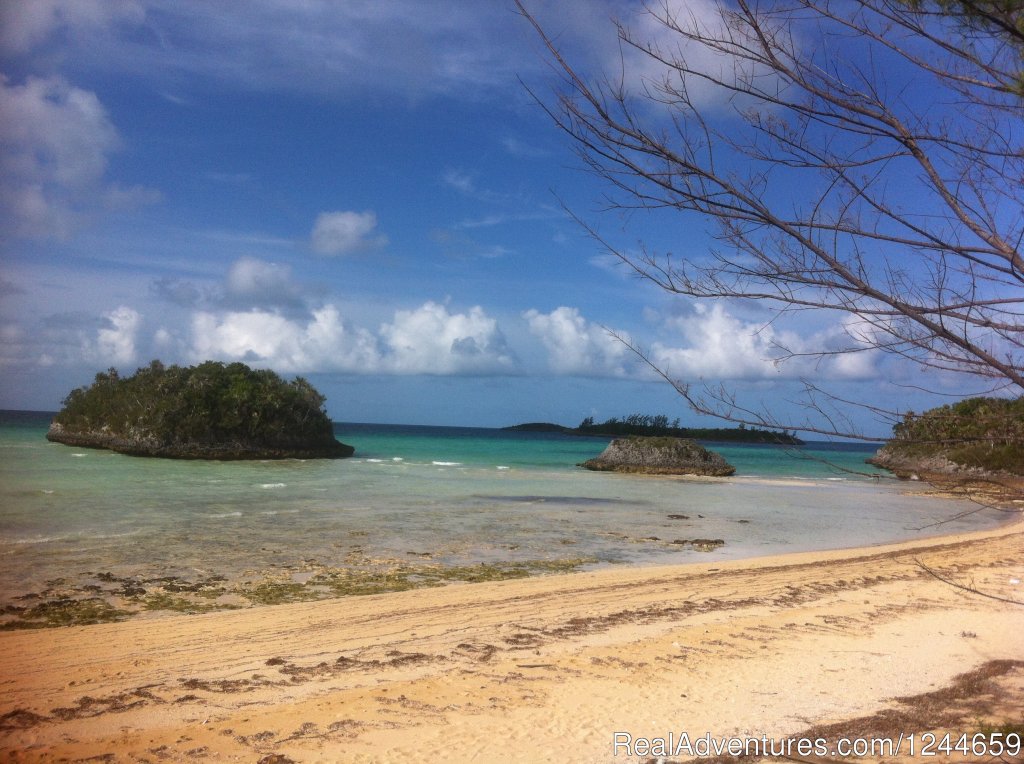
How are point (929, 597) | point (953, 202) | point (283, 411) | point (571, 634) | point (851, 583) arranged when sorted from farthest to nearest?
1. point (283, 411)
2. point (851, 583)
3. point (929, 597)
4. point (571, 634)
5. point (953, 202)

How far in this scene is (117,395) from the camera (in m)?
42.9

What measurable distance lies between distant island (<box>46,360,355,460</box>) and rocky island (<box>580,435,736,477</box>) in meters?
17.4

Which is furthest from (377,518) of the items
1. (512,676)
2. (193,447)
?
(193,447)

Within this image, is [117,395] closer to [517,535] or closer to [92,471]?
[92,471]

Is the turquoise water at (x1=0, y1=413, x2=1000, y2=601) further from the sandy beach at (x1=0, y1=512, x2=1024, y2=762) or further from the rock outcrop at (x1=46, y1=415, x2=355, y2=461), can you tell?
the rock outcrop at (x1=46, y1=415, x2=355, y2=461)

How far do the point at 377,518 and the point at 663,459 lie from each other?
24.9m

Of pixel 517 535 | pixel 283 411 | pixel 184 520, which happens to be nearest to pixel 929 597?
pixel 517 535

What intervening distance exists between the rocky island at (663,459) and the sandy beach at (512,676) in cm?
2921

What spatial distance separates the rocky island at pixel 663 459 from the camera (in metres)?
39.3

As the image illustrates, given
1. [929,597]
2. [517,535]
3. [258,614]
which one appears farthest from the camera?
[517,535]

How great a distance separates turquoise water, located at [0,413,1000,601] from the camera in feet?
42.0

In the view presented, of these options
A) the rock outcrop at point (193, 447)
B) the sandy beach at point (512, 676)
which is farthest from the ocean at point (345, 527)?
the rock outcrop at point (193, 447)

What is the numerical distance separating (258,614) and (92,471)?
73.7 ft

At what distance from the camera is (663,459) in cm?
3994
